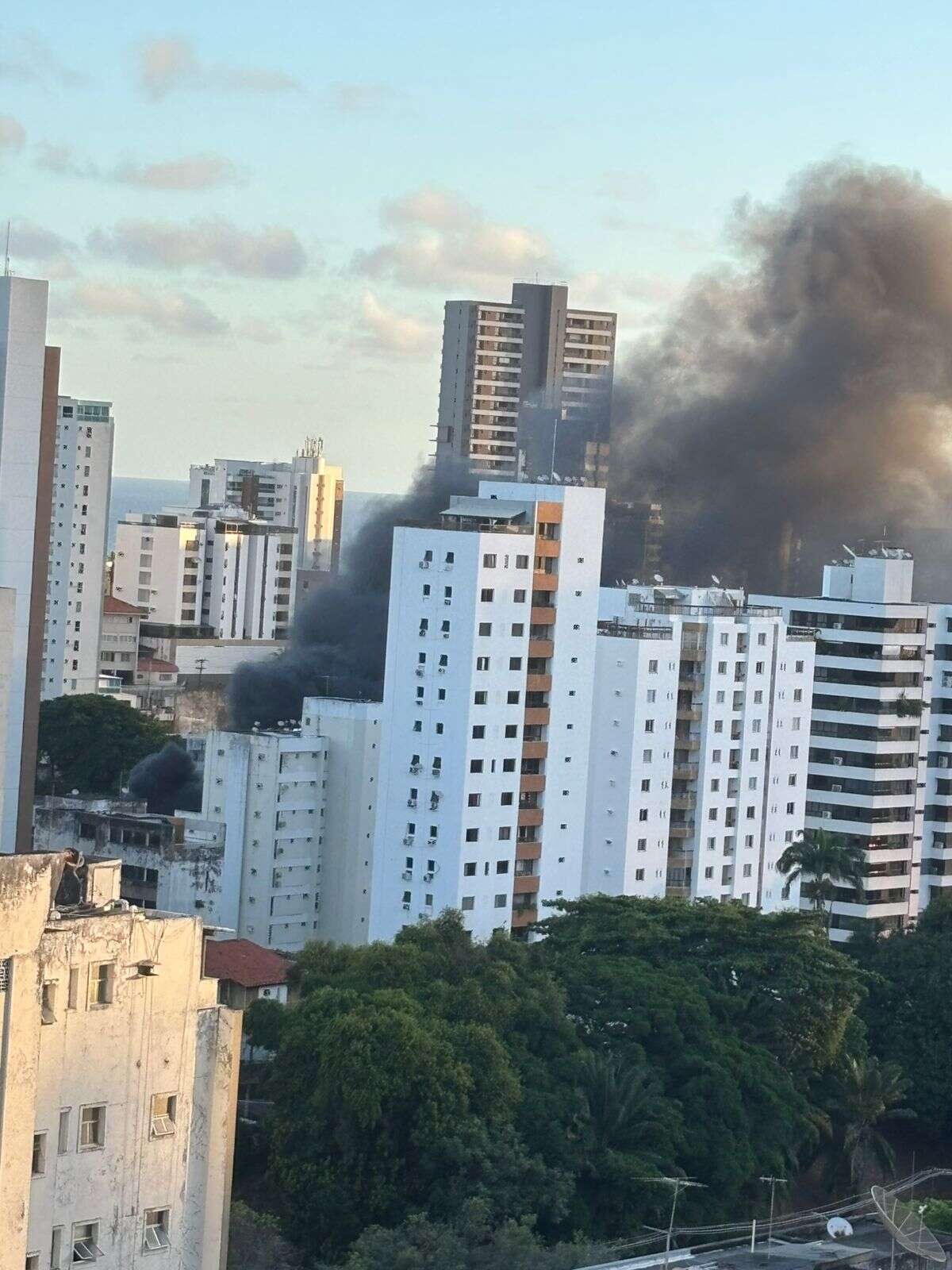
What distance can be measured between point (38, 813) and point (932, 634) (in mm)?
21418

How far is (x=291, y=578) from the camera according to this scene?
11975cm

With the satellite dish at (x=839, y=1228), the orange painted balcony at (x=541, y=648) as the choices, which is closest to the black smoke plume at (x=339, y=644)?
the orange painted balcony at (x=541, y=648)

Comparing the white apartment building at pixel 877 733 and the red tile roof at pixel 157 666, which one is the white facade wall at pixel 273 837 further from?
the red tile roof at pixel 157 666

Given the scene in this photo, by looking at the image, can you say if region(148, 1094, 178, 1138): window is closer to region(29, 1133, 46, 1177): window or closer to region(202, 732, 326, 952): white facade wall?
region(29, 1133, 46, 1177): window

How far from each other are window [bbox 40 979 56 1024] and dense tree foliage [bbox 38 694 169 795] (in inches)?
1993

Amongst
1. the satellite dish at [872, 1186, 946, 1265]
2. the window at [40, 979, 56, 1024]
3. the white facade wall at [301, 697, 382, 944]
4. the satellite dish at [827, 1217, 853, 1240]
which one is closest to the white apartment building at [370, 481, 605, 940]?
the white facade wall at [301, 697, 382, 944]

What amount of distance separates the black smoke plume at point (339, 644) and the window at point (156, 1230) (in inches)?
1804

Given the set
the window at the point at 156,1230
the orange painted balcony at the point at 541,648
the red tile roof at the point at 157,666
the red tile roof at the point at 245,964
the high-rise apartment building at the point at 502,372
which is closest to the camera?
the window at the point at 156,1230

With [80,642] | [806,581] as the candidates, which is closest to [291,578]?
[80,642]

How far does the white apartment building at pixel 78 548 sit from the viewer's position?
306 ft

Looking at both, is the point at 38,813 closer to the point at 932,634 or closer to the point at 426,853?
the point at 426,853

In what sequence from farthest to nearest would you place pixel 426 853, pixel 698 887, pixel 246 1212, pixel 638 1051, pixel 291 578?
pixel 291 578, pixel 698 887, pixel 426 853, pixel 638 1051, pixel 246 1212

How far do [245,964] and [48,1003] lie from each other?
21.2m

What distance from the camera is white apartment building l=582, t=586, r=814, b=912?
50.8m
